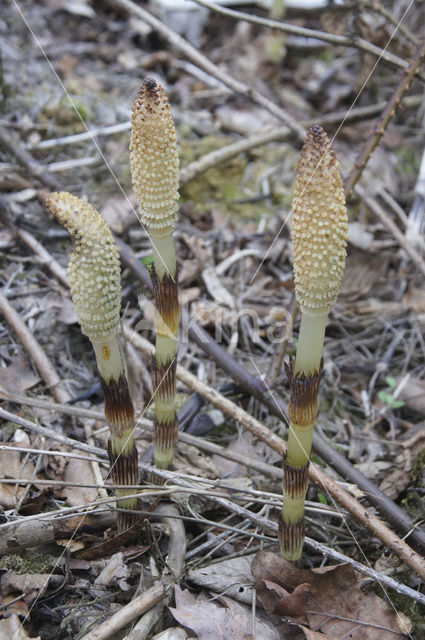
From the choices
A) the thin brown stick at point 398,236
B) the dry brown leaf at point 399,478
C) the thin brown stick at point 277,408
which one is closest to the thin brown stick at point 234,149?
the thin brown stick at point 398,236

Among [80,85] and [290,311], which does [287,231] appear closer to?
[290,311]

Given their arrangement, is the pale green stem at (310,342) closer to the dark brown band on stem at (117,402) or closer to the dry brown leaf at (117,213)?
the dark brown band on stem at (117,402)

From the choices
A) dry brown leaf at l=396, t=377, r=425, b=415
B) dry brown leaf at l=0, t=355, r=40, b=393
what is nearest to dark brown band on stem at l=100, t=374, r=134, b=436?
dry brown leaf at l=0, t=355, r=40, b=393

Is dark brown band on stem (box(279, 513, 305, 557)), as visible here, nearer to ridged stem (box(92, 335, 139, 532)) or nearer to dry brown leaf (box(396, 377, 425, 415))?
ridged stem (box(92, 335, 139, 532))

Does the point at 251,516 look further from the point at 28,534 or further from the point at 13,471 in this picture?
the point at 13,471

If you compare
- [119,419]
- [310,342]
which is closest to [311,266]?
[310,342]

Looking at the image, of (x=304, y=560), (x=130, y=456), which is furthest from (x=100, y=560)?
(x=304, y=560)
